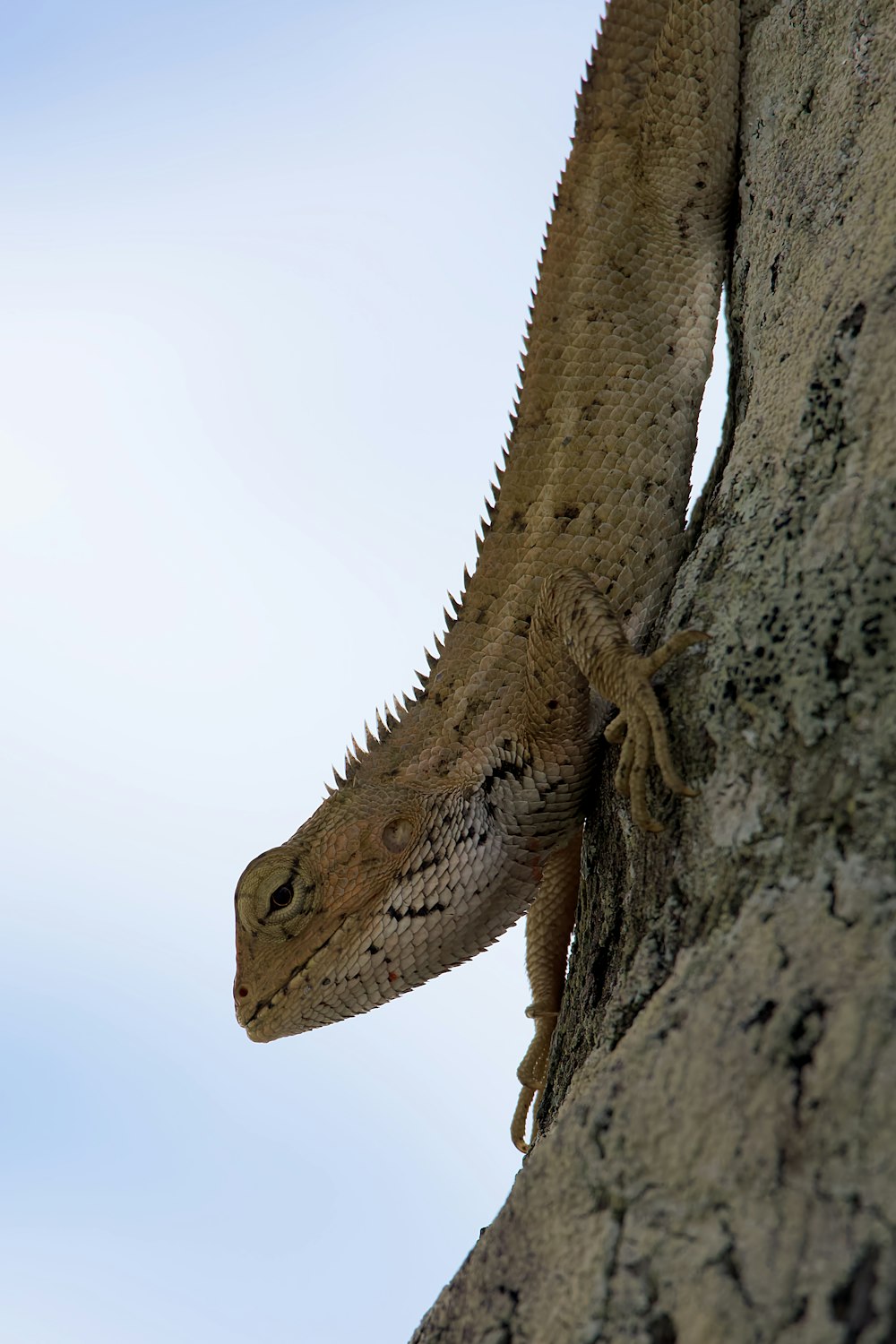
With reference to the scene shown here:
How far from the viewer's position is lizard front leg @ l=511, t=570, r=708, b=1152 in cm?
379

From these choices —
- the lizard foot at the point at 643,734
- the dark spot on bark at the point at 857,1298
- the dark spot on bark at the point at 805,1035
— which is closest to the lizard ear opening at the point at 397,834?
the lizard foot at the point at 643,734

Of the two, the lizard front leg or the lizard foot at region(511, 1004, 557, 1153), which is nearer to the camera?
the lizard front leg

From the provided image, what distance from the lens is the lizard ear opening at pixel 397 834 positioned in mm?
5160

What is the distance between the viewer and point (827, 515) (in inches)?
133

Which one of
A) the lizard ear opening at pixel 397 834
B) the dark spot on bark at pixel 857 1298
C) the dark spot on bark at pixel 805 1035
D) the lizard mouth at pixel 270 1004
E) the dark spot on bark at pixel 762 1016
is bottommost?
the dark spot on bark at pixel 857 1298

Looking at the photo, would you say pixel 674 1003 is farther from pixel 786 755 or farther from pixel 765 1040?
pixel 786 755

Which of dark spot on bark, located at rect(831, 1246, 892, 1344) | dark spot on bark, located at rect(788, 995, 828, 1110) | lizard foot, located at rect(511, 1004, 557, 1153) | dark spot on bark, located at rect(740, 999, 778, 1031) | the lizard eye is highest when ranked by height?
the lizard eye

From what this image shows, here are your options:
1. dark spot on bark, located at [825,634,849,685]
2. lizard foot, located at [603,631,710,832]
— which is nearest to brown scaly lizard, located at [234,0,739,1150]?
lizard foot, located at [603,631,710,832]

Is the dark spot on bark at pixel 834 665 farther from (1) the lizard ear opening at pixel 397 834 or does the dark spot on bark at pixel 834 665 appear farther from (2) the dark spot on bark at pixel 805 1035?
(1) the lizard ear opening at pixel 397 834

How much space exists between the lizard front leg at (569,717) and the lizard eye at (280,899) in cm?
113

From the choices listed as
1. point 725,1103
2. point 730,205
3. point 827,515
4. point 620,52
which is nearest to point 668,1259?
point 725,1103

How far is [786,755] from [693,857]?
444 mm

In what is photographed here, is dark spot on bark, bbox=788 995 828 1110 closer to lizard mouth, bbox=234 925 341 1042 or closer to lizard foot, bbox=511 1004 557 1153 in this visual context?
lizard mouth, bbox=234 925 341 1042

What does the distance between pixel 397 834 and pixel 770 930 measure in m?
2.46
